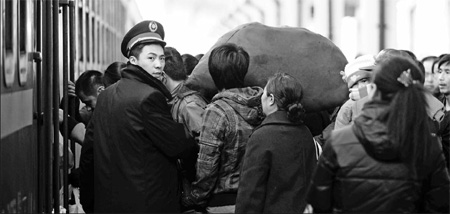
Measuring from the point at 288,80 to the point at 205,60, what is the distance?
1043mm

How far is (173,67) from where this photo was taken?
5613 millimetres

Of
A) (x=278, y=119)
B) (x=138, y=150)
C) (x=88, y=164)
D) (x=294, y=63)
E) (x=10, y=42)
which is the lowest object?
(x=88, y=164)

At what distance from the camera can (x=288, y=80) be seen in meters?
4.66

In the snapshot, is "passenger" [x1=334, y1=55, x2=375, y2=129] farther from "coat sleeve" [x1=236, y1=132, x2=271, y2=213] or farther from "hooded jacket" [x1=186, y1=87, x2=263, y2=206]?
"coat sleeve" [x1=236, y1=132, x2=271, y2=213]

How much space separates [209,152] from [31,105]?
0.90 meters

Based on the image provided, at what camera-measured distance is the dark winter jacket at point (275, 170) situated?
14.8ft

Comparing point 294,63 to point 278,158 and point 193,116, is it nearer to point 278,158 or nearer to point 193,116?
point 193,116

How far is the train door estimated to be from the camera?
3.68 meters

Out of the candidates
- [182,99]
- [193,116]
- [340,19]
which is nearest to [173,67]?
[182,99]

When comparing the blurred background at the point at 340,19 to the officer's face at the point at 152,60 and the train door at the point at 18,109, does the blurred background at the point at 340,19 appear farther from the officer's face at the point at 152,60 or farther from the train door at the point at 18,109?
the train door at the point at 18,109

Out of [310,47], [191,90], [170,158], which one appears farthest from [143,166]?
[310,47]

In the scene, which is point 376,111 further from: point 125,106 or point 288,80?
point 125,106

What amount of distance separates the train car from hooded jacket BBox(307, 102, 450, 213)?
1106mm

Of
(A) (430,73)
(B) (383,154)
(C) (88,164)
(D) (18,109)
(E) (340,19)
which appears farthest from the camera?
(E) (340,19)
